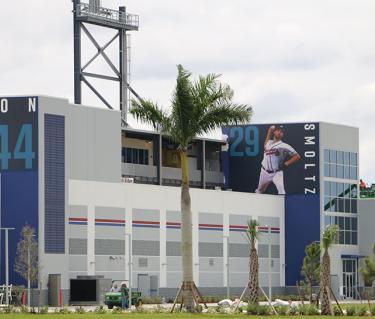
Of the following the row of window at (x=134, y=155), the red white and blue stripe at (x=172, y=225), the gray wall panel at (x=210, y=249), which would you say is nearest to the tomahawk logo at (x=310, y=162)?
the gray wall panel at (x=210, y=249)

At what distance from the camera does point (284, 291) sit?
119438mm

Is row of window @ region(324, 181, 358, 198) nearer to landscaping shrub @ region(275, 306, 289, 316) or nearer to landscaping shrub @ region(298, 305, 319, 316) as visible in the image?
landscaping shrub @ region(275, 306, 289, 316)

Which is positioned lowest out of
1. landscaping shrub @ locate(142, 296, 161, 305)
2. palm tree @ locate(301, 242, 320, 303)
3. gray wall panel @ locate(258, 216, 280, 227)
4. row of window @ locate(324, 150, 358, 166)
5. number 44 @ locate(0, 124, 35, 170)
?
landscaping shrub @ locate(142, 296, 161, 305)

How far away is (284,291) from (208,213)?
475 inches

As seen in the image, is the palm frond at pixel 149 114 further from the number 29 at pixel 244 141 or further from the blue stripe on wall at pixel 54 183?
the number 29 at pixel 244 141

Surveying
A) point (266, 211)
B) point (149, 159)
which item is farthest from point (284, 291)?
point (149, 159)

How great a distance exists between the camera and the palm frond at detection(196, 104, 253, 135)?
6725 centimetres

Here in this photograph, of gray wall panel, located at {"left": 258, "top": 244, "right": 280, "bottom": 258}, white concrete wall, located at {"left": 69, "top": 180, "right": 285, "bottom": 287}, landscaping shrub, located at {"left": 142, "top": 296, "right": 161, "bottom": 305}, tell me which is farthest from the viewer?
gray wall panel, located at {"left": 258, "top": 244, "right": 280, "bottom": 258}

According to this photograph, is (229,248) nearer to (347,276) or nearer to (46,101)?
(347,276)

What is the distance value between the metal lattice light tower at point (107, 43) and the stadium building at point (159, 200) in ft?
12.5

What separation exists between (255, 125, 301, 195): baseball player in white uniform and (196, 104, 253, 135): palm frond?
53.5m

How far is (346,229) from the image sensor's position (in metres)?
125

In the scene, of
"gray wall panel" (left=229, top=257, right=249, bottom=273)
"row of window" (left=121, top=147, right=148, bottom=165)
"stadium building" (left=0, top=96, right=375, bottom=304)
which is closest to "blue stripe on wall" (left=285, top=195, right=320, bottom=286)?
"stadium building" (left=0, top=96, right=375, bottom=304)

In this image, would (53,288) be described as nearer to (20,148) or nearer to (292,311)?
(20,148)
